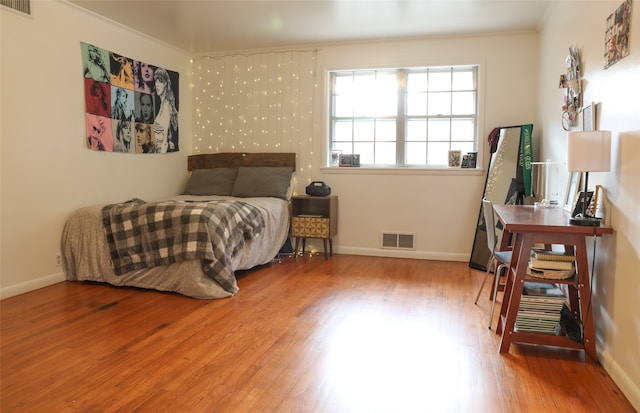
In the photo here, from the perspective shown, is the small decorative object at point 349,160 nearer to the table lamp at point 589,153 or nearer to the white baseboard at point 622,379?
the table lamp at point 589,153

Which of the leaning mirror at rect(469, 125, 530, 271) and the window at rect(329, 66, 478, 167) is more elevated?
the window at rect(329, 66, 478, 167)

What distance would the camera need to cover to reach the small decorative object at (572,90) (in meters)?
2.95

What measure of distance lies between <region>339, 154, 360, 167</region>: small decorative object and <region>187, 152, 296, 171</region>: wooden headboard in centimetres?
57

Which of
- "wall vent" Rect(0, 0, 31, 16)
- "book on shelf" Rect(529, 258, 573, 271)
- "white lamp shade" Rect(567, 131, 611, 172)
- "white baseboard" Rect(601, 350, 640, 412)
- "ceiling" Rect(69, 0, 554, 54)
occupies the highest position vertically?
"ceiling" Rect(69, 0, 554, 54)

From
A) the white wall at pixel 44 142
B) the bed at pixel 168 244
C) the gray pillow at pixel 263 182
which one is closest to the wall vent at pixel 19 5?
the white wall at pixel 44 142

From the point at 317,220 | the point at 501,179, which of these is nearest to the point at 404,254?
the point at 317,220

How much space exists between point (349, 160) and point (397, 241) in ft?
3.61

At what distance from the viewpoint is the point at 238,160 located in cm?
557

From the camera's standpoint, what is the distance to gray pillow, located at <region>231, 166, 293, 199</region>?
5113 millimetres

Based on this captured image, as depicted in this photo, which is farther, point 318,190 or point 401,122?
point 401,122

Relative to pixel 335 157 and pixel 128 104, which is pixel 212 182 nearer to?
pixel 128 104

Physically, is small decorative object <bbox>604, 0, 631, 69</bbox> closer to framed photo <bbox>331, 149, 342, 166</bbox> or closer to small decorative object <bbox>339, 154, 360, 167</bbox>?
small decorative object <bbox>339, 154, 360, 167</bbox>

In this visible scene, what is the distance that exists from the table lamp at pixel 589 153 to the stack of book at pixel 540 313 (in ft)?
1.57

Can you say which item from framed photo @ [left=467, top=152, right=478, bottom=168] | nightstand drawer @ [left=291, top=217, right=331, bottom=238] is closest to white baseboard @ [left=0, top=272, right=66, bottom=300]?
nightstand drawer @ [left=291, top=217, right=331, bottom=238]
